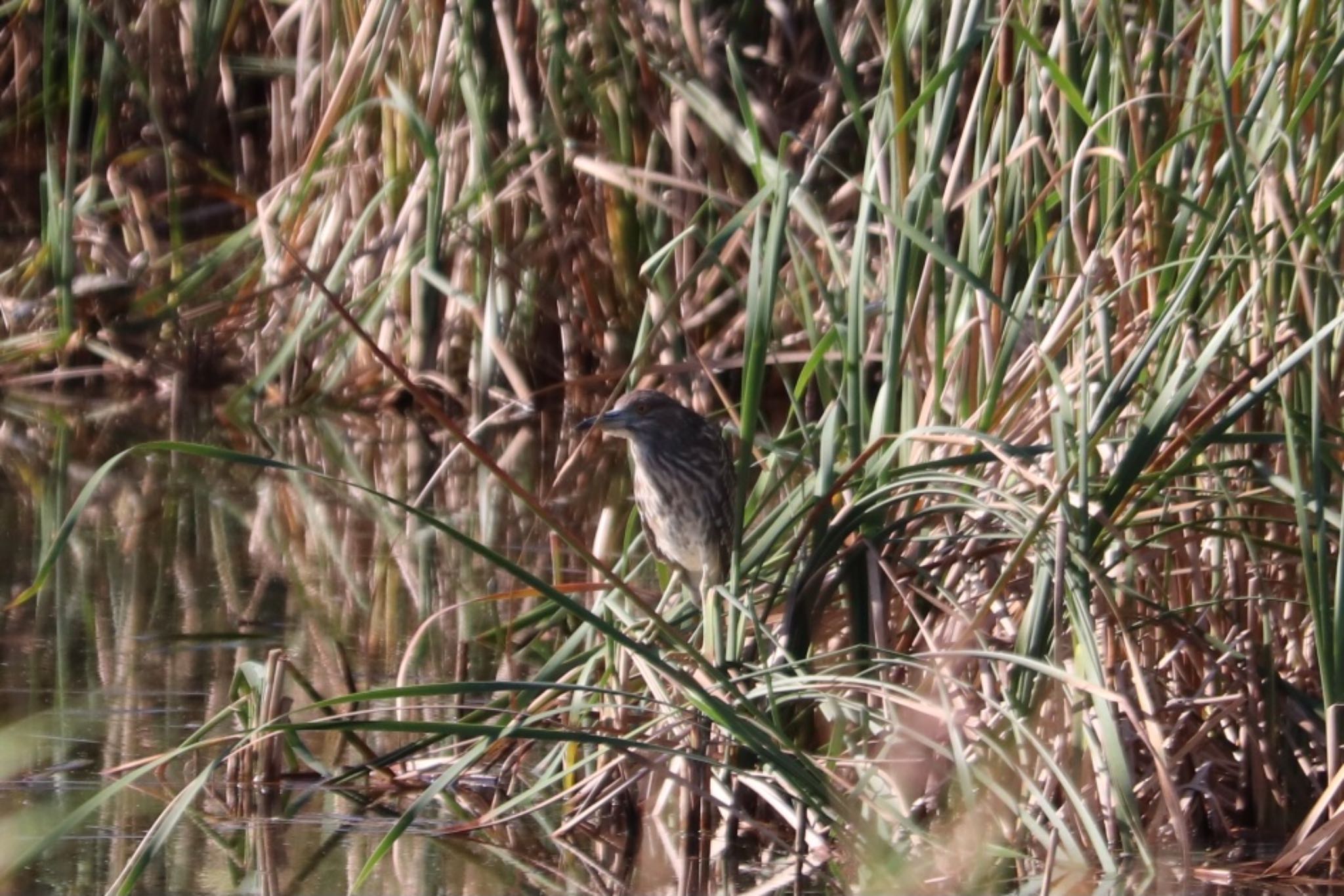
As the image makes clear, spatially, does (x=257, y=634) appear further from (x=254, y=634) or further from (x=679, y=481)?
(x=679, y=481)

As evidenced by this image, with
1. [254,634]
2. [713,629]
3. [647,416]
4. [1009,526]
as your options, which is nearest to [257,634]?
[254,634]

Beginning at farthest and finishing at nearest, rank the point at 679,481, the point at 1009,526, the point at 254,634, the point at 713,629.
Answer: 1. the point at 254,634
2. the point at 679,481
3. the point at 713,629
4. the point at 1009,526

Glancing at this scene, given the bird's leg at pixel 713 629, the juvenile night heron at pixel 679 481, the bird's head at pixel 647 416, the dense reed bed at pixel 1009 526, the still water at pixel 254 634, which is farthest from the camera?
the bird's head at pixel 647 416

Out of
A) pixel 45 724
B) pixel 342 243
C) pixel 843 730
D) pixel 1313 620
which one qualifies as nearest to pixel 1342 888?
pixel 1313 620

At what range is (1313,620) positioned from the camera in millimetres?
3018

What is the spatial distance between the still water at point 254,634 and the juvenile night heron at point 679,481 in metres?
0.39

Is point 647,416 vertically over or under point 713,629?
over

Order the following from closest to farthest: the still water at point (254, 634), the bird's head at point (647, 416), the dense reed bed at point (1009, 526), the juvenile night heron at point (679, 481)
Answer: the dense reed bed at point (1009, 526), the still water at point (254, 634), the juvenile night heron at point (679, 481), the bird's head at point (647, 416)

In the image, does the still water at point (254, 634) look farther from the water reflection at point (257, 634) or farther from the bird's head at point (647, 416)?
the bird's head at point (647, 416)

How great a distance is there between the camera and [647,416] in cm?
451

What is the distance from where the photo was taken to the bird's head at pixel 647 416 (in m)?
4.48

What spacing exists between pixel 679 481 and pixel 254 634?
0.96 m

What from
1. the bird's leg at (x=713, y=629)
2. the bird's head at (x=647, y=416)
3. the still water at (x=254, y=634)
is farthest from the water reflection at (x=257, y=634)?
the bird's head at (x=647, y=416)

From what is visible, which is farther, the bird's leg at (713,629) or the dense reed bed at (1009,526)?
the bird's leg at (713,629)
